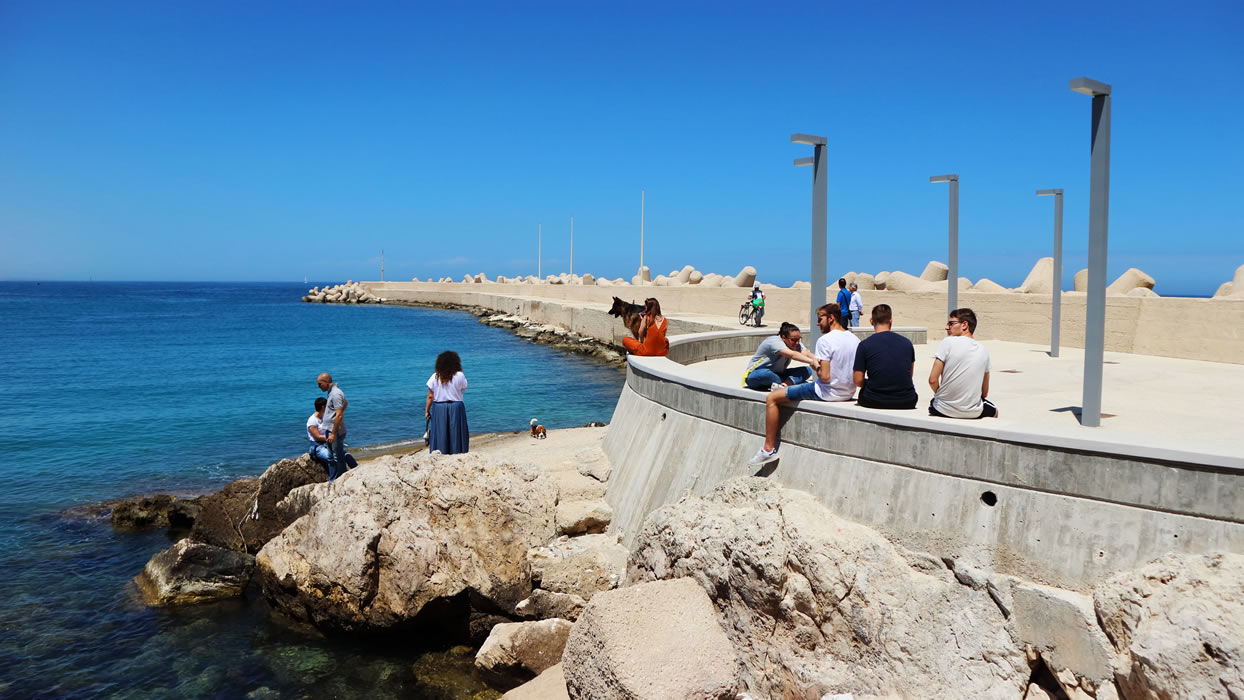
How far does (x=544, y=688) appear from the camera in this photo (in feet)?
20.6

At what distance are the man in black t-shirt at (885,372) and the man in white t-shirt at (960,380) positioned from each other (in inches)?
10.0

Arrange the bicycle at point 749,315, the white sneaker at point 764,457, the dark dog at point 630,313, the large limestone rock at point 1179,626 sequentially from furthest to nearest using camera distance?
1. the bicycle at point 749,315
2. the dark dog at point 630,313
3. the white sneaker at point 764,457
4. the large limestone rock at point 1179,626

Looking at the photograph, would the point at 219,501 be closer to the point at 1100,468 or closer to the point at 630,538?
the point at 630,538

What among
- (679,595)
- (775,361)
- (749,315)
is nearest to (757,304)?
(749,315)

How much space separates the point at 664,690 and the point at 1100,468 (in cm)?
316

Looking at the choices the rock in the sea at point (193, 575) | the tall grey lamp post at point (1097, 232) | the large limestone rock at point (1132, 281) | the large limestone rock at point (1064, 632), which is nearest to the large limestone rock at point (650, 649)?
the large limestone rock at point (1064, 632)

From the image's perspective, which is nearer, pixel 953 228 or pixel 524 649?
pixel 524 649

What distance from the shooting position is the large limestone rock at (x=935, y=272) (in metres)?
28.4

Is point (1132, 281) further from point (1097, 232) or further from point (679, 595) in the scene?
point (679, 595)

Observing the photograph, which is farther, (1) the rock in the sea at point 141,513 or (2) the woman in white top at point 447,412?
(1) the rock in the sea at point 141,513

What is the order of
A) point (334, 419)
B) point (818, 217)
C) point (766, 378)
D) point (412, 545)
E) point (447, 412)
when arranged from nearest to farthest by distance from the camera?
point (766, 378)
point (412, 545)
point (818, 217)
point (447, 412)
point (334, 419)

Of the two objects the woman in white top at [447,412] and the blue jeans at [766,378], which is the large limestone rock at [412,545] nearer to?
the woman in white top at [447,412]

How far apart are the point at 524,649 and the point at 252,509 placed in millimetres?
5470

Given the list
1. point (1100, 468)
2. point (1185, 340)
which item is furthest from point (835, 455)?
point (1185, 340)
